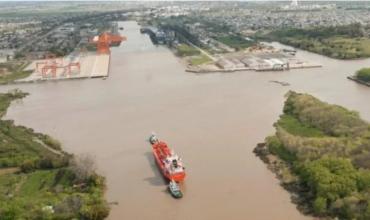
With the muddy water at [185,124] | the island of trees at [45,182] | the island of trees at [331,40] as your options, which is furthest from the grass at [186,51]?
the island of trees at [45,182]

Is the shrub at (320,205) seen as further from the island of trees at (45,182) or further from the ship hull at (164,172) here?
the island of trees at (45,182)

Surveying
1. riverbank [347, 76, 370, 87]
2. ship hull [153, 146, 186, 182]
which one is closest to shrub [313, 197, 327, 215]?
ship hull [153, 146, 186, 182]

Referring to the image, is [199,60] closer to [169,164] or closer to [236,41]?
[236,41]

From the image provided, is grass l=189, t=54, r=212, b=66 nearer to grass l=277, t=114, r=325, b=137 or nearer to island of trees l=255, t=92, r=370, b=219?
island of trees l=255, t=92, r=370, b=219

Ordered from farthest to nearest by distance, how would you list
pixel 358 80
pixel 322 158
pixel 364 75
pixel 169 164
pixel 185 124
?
pixel 358 80
pixel 364 75
pixel 185 124
pixel 169 164
pixel 322 158

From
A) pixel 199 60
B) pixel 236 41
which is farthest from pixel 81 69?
pixel 236 41

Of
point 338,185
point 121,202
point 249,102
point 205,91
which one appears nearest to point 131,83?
point 205,91

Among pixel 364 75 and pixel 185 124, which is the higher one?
pixel 364 75
